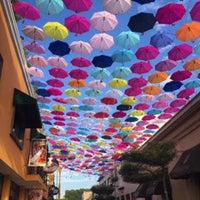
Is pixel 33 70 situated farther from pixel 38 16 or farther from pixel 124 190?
pixel 124 190

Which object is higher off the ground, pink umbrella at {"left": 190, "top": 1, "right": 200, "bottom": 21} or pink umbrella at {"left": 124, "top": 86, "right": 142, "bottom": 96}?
pink umbrella at {"left": 190, "top": 1, "right": 200, "bottom": 21}

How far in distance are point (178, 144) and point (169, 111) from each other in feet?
7.48

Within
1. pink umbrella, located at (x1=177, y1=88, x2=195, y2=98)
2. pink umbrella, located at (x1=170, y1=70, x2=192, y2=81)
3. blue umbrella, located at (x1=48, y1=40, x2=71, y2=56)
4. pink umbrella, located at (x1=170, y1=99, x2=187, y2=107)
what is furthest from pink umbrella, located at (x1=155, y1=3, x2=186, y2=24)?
pink umbrella, located at (x1=170, y1=99, x2=187, y2=107)

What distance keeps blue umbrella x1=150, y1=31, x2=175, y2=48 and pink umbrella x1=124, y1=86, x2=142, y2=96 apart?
3.88 meters

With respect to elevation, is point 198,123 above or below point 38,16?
below

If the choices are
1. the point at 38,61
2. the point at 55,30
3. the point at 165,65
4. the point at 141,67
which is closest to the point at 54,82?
the point at 38,61

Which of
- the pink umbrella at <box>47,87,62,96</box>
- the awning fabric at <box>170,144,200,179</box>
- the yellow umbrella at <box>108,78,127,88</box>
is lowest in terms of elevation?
the awning fabric at <box>170,144,200,179</box>

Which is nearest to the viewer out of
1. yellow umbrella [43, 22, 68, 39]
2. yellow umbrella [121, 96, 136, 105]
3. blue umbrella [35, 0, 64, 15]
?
blue umbrella [35, 0, 64, 15]

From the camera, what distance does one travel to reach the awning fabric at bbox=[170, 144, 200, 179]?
1353cm

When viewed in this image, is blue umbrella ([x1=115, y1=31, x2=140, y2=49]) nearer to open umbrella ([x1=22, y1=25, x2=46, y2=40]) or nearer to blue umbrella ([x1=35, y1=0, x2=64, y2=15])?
blue umbrella ([x1=35, y1=0, x2=64, y2=15])

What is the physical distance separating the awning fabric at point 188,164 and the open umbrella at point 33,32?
910 cm

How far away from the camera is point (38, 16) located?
35.5ft

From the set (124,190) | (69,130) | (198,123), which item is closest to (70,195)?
(124,190)

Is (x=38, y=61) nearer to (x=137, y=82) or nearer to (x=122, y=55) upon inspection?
(x=122, y=55)
